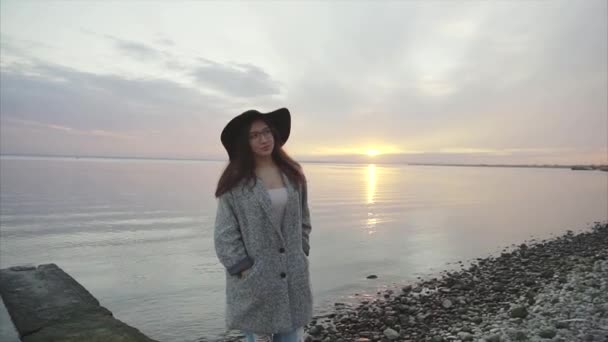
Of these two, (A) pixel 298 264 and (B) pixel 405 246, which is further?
(B) pixel 405 246

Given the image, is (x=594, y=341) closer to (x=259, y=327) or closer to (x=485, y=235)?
(x=259, y=327)

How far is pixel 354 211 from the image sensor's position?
1145 inches

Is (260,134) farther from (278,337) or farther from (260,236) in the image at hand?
(278,337)

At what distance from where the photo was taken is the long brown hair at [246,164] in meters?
2.97

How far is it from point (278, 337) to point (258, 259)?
0.74 m

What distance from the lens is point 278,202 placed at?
9.87 feet

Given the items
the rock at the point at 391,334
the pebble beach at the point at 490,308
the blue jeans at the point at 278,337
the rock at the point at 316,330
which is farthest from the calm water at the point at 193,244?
the blue jeans at the point at 278,337

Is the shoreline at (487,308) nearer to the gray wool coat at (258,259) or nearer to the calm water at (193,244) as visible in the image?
the calm water at (193,244)

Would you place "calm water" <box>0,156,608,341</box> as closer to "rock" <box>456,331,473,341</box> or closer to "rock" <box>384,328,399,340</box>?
"rock" <box>384,328,399,340</box>

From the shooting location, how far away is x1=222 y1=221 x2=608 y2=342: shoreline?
21.8ft

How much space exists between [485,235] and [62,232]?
21.2m

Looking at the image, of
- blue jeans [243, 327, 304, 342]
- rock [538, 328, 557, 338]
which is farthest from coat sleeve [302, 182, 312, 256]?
rock [538, 328, 557, 338]

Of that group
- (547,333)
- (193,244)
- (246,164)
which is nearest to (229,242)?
(246,164)

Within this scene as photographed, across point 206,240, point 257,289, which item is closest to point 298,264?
point 257,289
